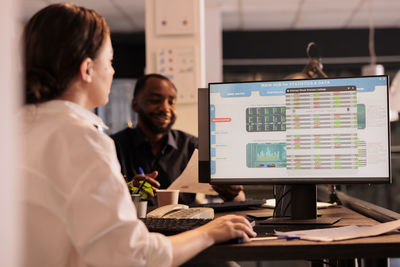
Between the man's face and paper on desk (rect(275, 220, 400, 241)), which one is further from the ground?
the man's face

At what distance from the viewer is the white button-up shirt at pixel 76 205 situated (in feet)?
3.21

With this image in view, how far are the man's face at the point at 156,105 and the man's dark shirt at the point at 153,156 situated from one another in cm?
8

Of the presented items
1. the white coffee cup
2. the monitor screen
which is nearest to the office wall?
the monitor screen

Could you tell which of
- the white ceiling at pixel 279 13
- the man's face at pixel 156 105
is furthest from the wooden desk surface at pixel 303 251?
the white ceiling at pixel 279 13

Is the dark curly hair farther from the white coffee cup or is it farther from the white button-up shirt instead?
the white coffee cup

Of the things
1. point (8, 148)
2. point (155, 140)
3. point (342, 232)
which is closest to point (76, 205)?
point (8, 148)

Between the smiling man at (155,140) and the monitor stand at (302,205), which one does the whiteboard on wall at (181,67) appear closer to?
the smiling man at (155,140)

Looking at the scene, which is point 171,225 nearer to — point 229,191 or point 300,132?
point 300,132

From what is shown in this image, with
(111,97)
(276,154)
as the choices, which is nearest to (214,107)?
(276,154)

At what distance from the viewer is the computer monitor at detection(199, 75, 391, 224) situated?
1.58 meters

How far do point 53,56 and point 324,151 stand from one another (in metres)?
0.90

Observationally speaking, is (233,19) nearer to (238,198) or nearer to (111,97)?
(111,97)

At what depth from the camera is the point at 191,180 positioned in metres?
2.03

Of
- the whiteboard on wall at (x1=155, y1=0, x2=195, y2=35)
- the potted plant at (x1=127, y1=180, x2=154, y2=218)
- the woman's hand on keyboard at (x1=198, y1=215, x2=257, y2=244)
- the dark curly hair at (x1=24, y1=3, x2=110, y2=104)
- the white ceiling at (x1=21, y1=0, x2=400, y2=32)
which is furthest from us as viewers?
the white ceiling at (x1=21, y1=0, x2=400, y2=32)
